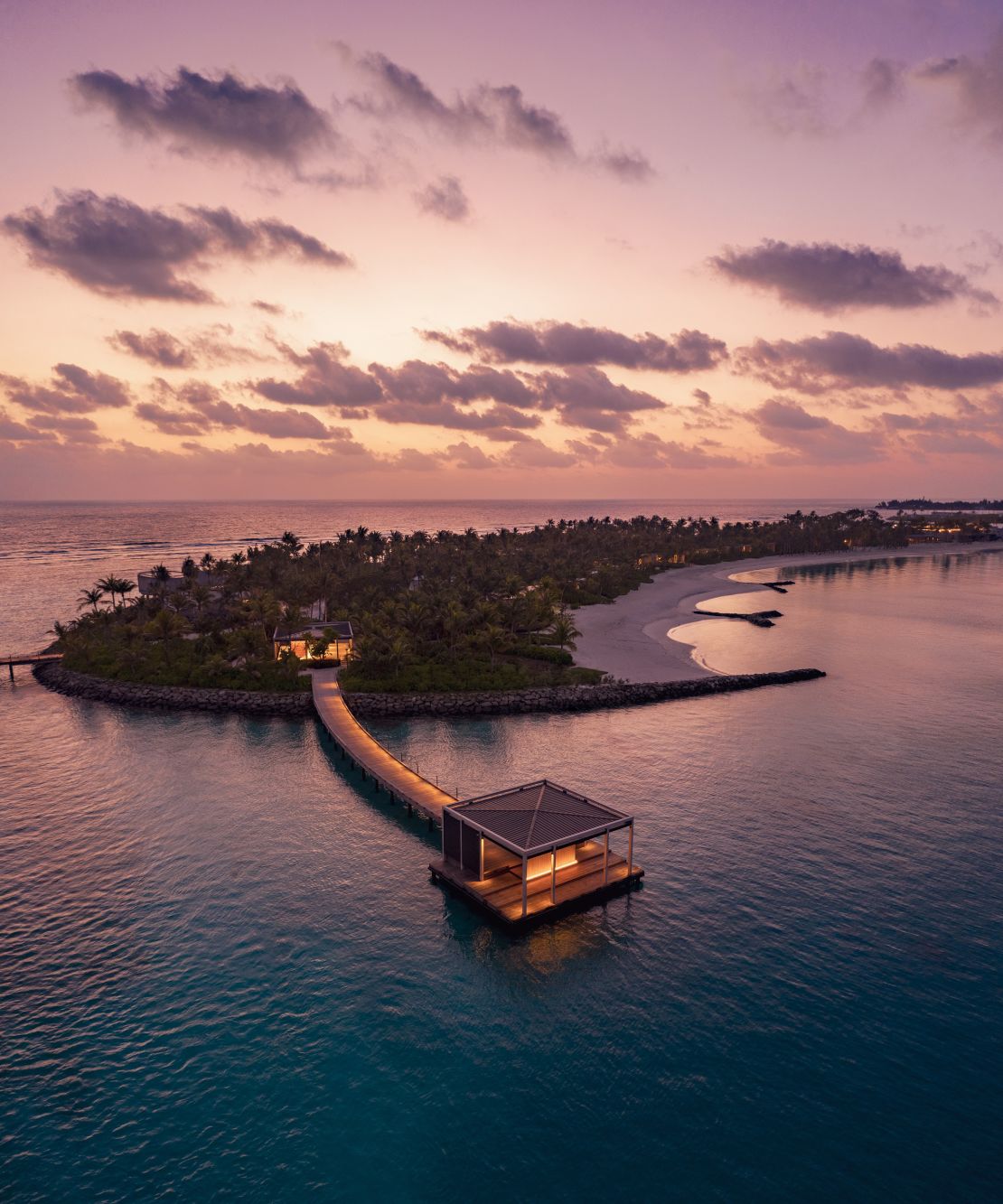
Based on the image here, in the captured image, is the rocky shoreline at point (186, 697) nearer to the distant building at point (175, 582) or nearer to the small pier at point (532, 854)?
the distant building at point (175, 582)

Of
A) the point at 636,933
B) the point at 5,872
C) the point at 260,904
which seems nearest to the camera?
the point at 636,933

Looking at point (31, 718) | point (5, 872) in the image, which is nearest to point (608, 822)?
point (5, 872)

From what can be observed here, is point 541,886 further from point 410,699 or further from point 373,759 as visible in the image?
point 410,699

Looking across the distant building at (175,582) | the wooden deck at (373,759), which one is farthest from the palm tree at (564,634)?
the distant building at (175,582)

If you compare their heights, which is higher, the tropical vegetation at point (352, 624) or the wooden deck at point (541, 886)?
the tropical vegetation at point (352, 624)

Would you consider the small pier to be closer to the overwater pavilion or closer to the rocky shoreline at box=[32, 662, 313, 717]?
the overwater pavilion

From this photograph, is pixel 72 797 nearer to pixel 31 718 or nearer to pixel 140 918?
pixel 140 918
